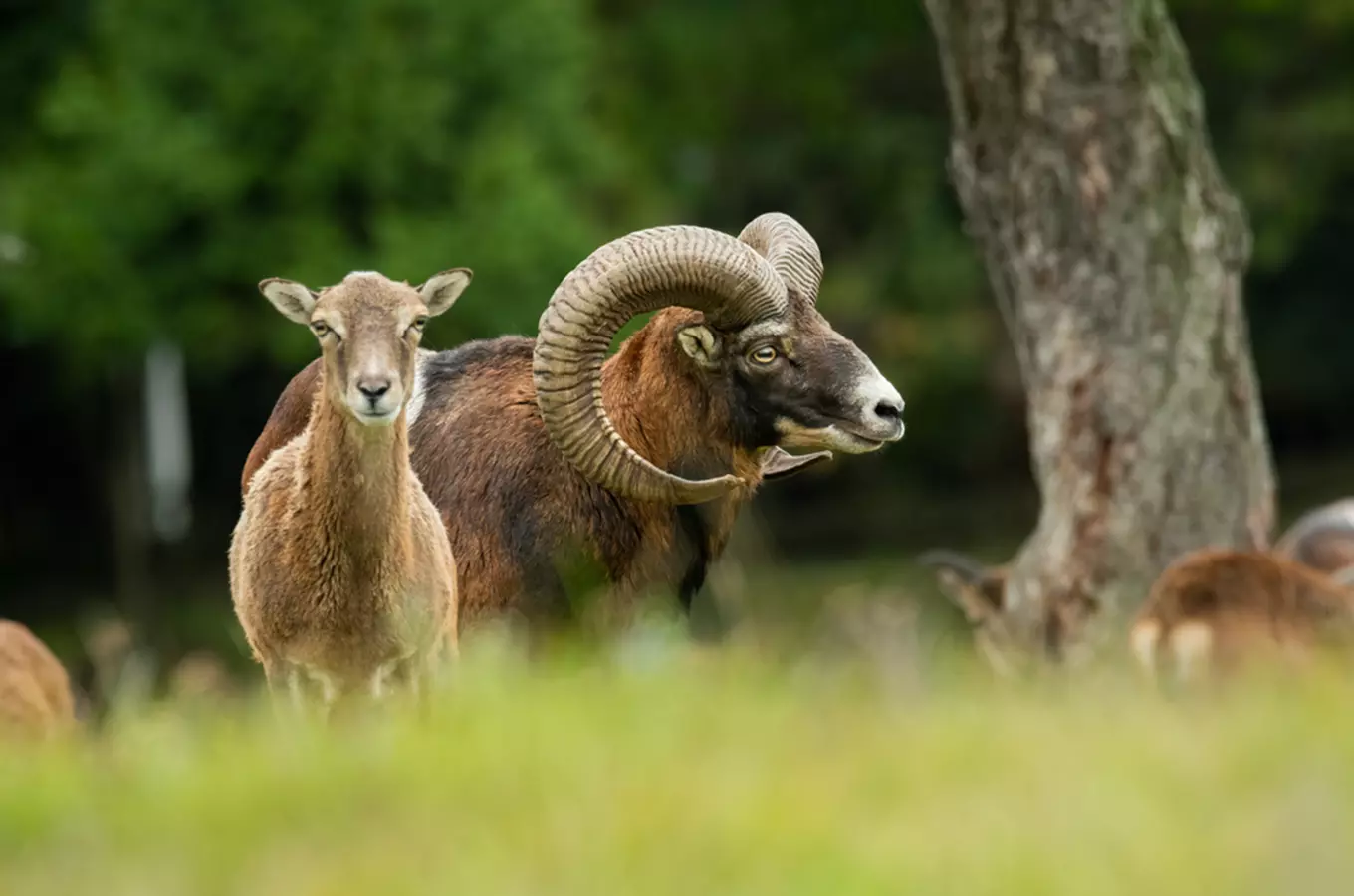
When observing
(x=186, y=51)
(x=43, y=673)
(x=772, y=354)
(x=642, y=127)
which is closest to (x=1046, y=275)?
(x=772, y=354)

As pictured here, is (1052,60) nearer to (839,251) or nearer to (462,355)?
(462,355)

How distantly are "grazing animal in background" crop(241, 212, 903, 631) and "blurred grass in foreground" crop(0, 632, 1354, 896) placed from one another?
3.64m

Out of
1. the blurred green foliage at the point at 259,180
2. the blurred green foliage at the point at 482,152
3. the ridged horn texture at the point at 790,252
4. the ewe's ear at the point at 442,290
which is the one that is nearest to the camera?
the ewe's ear at the point at 442,290

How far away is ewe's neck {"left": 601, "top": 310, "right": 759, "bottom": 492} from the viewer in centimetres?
1103

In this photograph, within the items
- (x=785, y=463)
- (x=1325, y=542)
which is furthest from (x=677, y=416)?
(x=1325, y=542)

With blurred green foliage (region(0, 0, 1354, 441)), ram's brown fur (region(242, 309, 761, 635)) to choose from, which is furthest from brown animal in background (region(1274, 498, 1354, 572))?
blurred green foliage (region(0, 0, 1354, 441))

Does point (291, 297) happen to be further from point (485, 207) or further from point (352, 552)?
point (485, 207)

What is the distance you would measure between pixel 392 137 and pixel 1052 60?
1838 centimetres

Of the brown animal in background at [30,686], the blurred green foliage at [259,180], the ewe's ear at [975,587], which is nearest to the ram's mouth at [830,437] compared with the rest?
the brown animal in background at [30,686]

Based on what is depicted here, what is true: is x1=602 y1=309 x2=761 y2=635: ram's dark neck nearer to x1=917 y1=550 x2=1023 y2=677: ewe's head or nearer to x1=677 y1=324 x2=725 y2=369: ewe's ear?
x1=677 y1=324 x2=725 y2=369: ewe's ear

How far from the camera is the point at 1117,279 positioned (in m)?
15.3

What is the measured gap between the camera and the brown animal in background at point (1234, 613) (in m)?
11.1

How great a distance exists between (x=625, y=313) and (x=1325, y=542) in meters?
8.48

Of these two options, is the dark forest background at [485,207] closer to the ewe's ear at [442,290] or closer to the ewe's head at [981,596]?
the ewe's head at [981,596]
